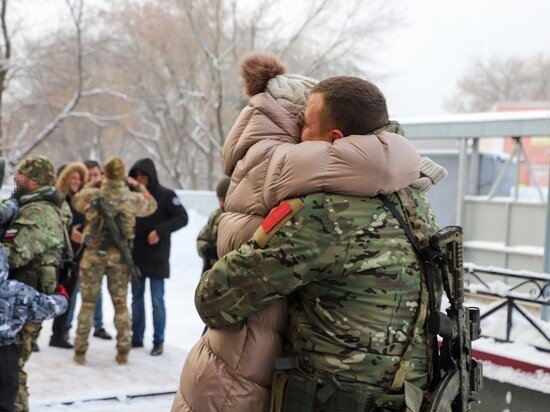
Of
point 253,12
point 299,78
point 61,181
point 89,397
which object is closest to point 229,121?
point 253,12

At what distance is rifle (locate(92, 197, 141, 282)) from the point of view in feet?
22.1

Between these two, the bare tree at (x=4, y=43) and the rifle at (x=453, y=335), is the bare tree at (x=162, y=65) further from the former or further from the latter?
the rifle at (x=453, y=335)

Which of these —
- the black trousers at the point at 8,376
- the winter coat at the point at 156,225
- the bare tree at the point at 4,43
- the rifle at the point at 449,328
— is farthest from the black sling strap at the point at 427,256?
the bare tree at the point at 4,43

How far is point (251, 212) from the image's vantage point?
224 cm

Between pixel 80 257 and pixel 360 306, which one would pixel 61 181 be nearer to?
pixel 80 257

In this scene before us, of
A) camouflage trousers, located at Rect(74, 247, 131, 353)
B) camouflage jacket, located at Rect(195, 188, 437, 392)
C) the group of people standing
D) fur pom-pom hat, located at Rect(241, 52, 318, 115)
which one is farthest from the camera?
camouflage trousers, located at Rect(74, 247, 131, 353)

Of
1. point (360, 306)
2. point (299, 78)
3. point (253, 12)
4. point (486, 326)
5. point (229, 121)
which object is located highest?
point (253, 12)

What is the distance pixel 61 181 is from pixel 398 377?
6.07 m

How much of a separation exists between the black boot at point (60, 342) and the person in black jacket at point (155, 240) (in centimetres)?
77

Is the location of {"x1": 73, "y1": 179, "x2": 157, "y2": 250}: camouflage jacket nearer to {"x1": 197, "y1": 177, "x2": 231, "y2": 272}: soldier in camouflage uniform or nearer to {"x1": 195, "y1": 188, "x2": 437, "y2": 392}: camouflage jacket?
{"x1": 197, "y1": 177, "x2": 231, "y2": 272}: soldier in camouflage uniform

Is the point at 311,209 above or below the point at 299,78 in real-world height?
below

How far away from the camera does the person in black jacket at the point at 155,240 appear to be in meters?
7.43

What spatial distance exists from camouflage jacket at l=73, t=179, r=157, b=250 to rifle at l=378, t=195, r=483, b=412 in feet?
15.9

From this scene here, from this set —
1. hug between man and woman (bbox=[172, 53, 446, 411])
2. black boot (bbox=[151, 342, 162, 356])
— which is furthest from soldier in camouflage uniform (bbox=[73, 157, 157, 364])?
hug between man and woman (bbox=[172, 53, 446, 411])
